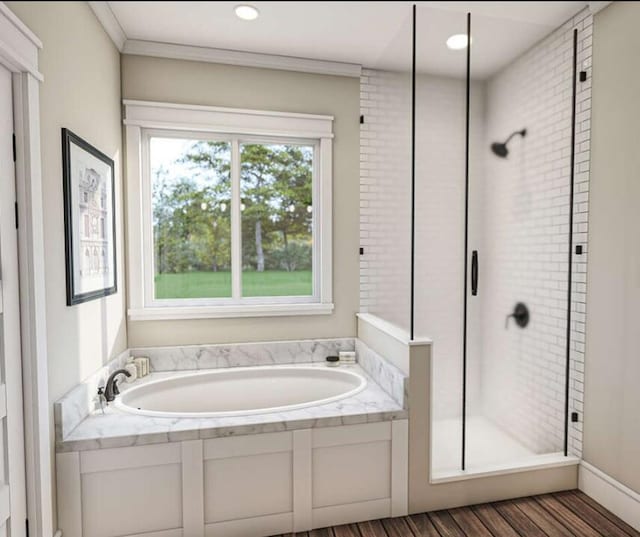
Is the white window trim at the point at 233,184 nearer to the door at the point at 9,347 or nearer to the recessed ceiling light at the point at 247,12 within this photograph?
the door at the point at 9,347

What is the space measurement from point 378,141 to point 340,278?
981 millimetres

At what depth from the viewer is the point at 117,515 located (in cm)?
176

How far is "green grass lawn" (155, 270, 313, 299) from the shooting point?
2.75 m

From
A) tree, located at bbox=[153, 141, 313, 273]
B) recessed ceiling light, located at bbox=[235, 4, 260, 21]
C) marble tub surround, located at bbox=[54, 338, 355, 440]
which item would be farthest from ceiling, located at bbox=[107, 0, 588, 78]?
marble tub surround, located at bbox=[54, 338, 355, 440]

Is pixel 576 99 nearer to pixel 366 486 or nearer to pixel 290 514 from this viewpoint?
pixel 366 486

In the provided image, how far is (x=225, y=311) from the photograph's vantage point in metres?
2.73

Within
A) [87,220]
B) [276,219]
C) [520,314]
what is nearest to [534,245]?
[520,314]

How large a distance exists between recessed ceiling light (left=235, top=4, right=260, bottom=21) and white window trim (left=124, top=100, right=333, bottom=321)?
163 cm

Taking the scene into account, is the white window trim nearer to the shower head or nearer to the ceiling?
the ceiling

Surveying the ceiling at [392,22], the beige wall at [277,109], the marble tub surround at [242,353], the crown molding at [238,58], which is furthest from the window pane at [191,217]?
the ceiling at [392,22]

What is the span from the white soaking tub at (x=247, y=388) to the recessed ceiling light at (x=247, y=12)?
1934mm

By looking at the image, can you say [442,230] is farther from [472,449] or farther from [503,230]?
[472,449]

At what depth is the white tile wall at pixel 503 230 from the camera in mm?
2266

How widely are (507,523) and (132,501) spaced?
5.73ft
